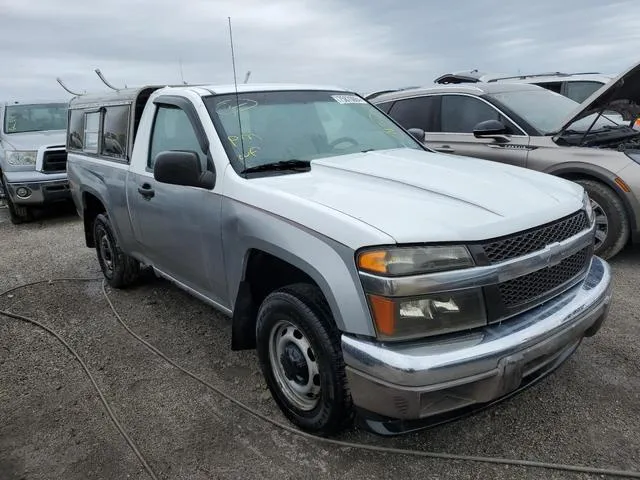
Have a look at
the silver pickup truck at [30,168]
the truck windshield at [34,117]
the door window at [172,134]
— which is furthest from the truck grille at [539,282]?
the truck windshield at [34,117]

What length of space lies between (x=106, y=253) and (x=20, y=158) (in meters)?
4.75

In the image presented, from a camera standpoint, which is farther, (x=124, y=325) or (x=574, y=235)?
(x=124, y=325)

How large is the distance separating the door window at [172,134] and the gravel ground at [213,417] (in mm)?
1386

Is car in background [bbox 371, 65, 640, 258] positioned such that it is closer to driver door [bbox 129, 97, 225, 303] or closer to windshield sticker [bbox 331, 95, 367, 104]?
windshield sticker [bbox 331, 95, 367, 104]

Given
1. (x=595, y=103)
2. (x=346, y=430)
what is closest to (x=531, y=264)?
(x=346, y=430)

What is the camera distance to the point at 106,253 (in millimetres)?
5172

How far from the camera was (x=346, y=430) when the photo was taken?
108 inches

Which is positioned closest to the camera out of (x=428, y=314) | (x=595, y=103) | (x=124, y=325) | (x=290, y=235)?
(x=428, y=314)

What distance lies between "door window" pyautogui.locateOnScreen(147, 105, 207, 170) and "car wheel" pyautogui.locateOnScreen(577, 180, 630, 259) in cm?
377

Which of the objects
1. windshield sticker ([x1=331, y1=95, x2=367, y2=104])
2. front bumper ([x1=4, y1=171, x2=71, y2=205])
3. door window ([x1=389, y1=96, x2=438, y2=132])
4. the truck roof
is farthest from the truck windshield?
windshield sticker ([x1=331, y1=95, x2=367, y2=104])

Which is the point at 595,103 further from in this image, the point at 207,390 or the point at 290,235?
the point at 207,390

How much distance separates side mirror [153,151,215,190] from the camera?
291cm

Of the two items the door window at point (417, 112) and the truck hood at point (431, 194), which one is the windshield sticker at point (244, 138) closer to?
the truck hood at point (431, 194)

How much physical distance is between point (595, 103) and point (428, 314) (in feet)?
13.2
